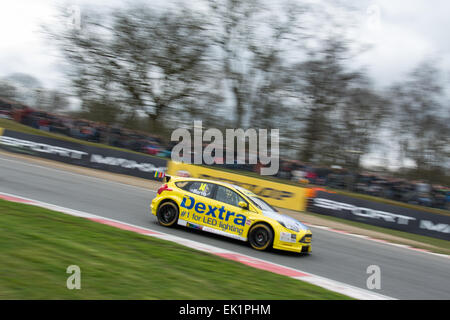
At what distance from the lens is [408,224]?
17094 mm

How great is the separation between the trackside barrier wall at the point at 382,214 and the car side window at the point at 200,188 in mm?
9579

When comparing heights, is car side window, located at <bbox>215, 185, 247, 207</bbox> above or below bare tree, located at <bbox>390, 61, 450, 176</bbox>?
below

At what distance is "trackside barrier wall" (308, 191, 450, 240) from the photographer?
16781mm

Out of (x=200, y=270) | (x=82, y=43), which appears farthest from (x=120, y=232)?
(x=82, y=43)

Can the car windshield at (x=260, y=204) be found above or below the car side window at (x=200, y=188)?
below

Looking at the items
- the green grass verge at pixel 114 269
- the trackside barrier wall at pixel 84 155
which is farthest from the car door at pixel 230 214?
the trackside barrier wall at pixel 84 155

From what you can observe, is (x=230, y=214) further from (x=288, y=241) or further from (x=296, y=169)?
(x=296, y=169)

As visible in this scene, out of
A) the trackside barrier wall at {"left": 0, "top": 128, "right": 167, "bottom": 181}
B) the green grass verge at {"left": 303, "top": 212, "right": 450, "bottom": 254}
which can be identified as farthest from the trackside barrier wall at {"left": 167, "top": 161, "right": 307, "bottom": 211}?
the trackside barrier wall at {"left": 0, "top": 128, "right": 167, "bottom": 181}

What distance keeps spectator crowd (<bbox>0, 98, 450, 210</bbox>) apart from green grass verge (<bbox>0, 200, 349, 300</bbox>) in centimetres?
1689

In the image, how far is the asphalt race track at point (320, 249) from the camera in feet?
27.4

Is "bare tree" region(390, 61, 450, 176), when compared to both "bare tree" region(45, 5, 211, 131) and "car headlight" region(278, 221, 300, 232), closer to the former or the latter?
"bare tree" region(45, 5, 211, 131)

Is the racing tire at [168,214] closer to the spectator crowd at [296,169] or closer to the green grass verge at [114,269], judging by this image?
the green grass verge at [114,269]

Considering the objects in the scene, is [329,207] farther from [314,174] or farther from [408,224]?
[314,174]
